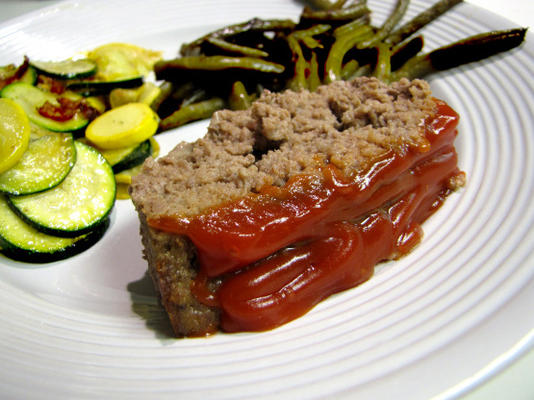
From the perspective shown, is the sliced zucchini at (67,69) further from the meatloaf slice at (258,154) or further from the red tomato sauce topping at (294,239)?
the red tomato sauce topping at (294,239)

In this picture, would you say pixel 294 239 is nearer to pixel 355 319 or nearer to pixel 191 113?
pixel 355 319

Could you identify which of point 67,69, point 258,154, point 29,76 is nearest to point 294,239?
point 258,154

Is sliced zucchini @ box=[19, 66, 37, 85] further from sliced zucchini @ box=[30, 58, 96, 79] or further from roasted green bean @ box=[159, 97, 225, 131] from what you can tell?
roasted green bean @ box=[159, 97, 225, 131]

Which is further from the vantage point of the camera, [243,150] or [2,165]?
[2,165]

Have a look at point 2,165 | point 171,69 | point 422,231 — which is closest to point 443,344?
point 422,231

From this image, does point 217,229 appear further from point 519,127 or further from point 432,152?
point 519,127

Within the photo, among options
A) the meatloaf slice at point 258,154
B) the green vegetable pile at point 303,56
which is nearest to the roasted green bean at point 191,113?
the green vegetable pile at point 303,56
